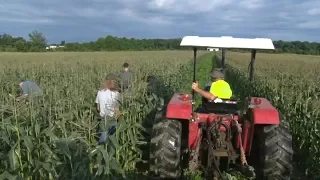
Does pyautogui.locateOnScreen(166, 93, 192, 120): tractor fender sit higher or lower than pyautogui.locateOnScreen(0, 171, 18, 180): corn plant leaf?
higher

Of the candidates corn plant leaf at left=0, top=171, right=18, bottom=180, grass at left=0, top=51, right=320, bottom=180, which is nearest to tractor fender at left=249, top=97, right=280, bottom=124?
grass at left=0, top=51, right=320, bottom=180

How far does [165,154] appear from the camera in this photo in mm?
5184

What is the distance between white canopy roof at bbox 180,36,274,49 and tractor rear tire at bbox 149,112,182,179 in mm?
1270

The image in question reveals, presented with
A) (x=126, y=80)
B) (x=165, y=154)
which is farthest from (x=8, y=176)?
(x=126, y=80)

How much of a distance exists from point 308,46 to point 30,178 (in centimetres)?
7741

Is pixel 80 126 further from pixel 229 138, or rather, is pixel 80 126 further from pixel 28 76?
pixel 28 76

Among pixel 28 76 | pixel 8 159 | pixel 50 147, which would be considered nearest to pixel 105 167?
pixel 50 147

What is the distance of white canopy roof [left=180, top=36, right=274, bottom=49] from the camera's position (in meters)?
5.42

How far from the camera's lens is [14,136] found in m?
4.77

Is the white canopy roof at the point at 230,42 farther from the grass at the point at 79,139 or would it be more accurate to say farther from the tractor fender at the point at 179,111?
the grass at the point at 79,139

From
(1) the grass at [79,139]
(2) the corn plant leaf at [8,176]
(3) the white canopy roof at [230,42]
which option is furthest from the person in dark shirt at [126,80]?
(2) the corn plant leaf at [8,176]

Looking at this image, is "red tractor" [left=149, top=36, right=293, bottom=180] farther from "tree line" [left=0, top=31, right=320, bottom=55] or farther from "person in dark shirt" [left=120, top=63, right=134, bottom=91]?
"tree line" [left=0, top=31, right=320, bottom=55]

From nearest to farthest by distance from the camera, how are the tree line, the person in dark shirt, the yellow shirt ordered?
the yellow shirt
the person in dark shirt
the tree line

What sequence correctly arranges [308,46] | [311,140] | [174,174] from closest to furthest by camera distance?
[174,174] → [311,140] → [308,46]
